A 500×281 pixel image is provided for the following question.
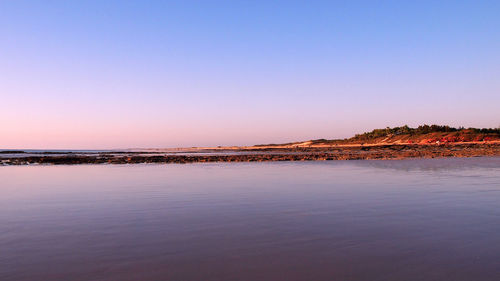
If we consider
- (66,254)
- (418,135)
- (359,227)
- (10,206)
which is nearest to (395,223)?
(359,227)

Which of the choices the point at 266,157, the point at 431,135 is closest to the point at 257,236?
the point at 266,157

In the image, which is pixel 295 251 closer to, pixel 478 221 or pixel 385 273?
pixel 385 273

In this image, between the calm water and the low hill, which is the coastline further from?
the calm water

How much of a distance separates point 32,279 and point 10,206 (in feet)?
22.2

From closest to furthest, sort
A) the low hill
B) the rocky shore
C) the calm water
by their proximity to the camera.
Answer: the calm water < the rocky shore < the low hill

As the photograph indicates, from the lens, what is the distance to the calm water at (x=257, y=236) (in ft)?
15.0

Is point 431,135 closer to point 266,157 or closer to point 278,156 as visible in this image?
point 278,156

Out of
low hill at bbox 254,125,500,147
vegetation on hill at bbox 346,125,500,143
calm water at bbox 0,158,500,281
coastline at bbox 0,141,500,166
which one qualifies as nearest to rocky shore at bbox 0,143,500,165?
coastline at bbox 0,141,500,166

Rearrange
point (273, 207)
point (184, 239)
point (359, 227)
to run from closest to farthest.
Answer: point (184, 239) → point (359, 227) → point (273, 207)

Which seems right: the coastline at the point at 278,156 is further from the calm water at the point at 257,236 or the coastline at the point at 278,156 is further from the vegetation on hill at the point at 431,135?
the calm water at the point at 257,236

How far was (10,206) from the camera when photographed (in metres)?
9.91

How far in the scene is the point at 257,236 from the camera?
6.23 meters

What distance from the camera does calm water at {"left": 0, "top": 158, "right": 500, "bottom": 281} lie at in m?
4.57

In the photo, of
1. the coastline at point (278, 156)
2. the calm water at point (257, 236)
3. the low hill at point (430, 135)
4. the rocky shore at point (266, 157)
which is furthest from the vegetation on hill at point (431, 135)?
the calm water at point (257, 236)
